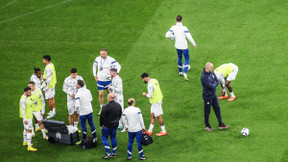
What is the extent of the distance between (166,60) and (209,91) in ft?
16.9

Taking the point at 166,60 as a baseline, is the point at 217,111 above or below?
below

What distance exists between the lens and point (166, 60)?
19.8m

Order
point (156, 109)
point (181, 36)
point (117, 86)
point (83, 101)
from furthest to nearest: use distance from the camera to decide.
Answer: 1. point (181, 36)
2. point (117, 86)
3. point (156, 109)
4. point (83, 101)

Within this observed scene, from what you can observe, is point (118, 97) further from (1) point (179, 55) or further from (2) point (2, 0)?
(2) point (2, 0)

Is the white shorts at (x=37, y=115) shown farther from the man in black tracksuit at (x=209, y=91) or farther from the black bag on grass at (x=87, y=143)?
the man in black tracksuit at (x=209, y=91)

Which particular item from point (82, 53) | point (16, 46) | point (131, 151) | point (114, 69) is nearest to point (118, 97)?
point (114, 69)

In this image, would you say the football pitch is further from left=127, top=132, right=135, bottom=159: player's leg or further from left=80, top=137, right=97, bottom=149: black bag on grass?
left=127, top=132, right=135, bottom=159: player's leg

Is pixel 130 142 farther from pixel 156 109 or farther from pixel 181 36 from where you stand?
pixel 181 36

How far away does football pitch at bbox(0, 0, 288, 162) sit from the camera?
14.8 m

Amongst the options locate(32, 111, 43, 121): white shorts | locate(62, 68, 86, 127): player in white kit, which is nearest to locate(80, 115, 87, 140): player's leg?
locate(62, 68, 86, 127): player in white kit

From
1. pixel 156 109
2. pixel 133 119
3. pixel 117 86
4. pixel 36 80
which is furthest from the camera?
pixel 36 80

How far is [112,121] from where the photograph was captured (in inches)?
547

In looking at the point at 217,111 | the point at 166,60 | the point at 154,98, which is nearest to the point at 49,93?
the point at 154,98

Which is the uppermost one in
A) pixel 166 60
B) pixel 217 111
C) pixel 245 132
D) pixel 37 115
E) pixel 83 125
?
pixel 166 60
